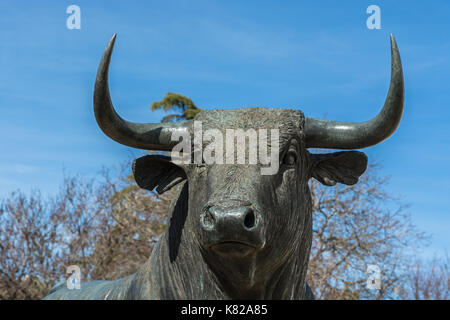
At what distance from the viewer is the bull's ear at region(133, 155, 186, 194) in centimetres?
457

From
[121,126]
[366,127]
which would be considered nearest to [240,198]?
[121,126]

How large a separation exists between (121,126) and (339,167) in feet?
6.17

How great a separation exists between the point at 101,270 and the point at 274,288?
19346 mm

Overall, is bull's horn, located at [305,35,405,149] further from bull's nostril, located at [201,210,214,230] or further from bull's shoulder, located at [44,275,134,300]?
bull's shoulder, located at [44,275,134,300]

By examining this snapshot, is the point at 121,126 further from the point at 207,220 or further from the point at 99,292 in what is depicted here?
the point at 99,292

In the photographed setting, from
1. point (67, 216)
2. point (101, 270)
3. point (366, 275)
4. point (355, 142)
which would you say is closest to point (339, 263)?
point (366, 275)

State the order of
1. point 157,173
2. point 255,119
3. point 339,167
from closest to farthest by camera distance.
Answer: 1. point 255,119
2. point 157,173
3. point 339,167

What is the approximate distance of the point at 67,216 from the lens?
77.2 feet

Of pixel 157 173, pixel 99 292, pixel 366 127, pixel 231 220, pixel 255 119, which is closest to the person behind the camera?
pixel 231 220

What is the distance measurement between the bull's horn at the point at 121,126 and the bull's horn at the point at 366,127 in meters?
1.05

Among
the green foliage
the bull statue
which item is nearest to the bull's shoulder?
the bull statue

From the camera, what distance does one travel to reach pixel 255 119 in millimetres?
4160

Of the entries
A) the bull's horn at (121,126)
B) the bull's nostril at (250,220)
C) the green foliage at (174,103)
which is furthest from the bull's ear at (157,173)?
the green foliage at (174,103)
